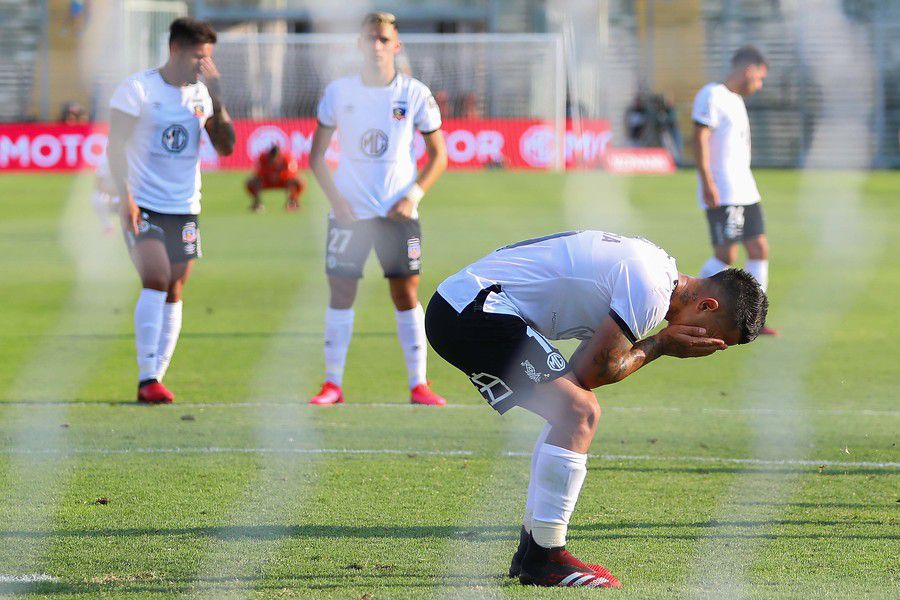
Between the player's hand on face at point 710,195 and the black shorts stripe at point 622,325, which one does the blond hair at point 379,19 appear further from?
the black shorts stripe at point 622,325

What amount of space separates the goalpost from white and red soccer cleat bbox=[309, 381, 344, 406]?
68.4 feet

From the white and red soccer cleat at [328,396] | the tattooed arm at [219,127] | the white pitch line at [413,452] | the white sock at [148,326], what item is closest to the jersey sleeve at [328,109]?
the tattooed arm at [219,127]

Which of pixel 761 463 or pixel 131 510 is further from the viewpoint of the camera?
pixel 761 463

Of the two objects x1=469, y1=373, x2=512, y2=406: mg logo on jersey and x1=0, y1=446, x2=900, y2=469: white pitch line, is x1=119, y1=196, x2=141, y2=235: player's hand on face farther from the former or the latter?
x1=469, y1=373, x2=512, y2=406: mg logo on jersey

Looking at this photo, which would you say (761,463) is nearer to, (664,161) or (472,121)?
(472,121)

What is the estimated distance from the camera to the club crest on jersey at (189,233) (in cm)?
741

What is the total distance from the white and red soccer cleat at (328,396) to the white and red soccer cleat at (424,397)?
0.39 meters

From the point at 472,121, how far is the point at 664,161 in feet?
15.0

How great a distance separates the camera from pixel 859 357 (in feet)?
30.3

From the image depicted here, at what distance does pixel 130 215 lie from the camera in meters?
7.19

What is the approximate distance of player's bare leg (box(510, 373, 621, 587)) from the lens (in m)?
4.12

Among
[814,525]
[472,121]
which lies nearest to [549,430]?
[814,525]

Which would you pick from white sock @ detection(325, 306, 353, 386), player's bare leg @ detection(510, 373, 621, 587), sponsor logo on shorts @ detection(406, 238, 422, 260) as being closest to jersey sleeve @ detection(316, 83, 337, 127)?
sponsor logo on shorts @ detection(406, 238, 422, 260)

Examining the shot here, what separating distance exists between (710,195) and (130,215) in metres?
4.35
